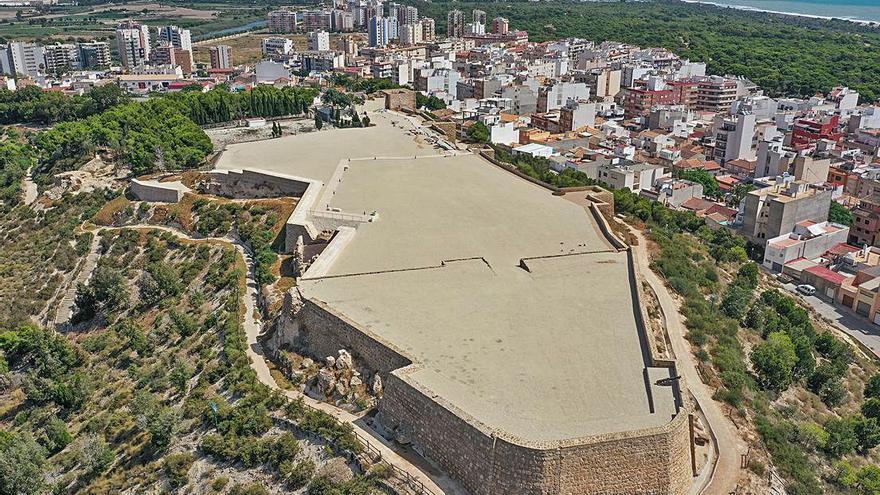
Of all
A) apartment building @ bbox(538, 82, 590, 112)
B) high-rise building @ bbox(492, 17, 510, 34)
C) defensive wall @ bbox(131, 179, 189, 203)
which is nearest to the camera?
defensive wall @ bbox(131, 179, 189, 203)

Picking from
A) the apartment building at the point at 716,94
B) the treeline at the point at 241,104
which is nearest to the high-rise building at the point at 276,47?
the treeline at the point at 241,104

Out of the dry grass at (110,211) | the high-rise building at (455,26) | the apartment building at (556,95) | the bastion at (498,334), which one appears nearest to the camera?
the bastion at (498,334)

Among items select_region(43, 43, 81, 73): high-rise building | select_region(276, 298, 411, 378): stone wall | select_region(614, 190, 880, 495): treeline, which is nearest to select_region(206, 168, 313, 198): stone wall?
select_region(276, 298, 411, 378): stone wall

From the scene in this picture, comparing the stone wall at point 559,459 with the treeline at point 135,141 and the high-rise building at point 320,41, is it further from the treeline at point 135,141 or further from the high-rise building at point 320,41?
the high-rise building at point 320,41

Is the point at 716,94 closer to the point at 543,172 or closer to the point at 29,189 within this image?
the point at 543,172

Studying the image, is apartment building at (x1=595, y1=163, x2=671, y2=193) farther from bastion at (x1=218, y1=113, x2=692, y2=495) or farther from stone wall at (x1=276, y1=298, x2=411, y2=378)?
stone wall at (x1=276, y1=298, x2=411, y2=378)

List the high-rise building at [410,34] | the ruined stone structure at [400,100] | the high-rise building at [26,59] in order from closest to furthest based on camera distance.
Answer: the ruined stone structure at [400,100]
the high-rise building at [26,59]
the high-rise building at [410,34]

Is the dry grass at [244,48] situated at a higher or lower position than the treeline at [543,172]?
lower
